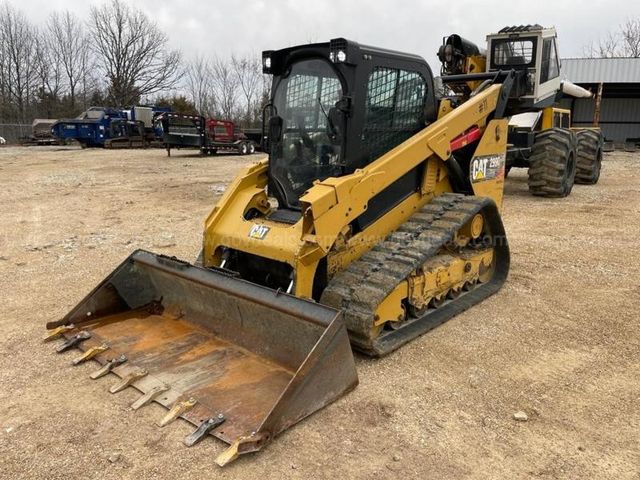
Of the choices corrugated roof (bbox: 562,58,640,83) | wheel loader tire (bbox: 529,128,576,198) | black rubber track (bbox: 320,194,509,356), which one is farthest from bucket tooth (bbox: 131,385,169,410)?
corrugated roof (bbox: 562,58,640,83)

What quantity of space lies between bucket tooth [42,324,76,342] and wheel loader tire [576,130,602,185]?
485 inches

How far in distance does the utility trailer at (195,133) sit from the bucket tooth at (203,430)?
20.3m

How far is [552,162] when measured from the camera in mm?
10938

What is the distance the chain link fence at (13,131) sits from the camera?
3822 centimetres

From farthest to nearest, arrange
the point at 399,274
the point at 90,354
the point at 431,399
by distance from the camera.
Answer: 1. the point at 399,274
2. the point at 90,354
3. the point at 431,399

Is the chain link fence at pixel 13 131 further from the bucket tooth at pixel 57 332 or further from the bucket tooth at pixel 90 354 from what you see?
the bucket tooth at pixel 90 354

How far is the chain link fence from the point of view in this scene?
38219mm

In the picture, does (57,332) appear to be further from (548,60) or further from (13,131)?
(13,131)

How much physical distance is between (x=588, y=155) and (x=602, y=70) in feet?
51.9

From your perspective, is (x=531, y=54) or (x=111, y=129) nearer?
(x=531, y=54)

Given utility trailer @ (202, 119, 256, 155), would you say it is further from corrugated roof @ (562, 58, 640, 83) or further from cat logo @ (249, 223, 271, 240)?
cat logo @ (249, 223, 271, 240)

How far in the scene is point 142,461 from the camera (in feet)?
9.58

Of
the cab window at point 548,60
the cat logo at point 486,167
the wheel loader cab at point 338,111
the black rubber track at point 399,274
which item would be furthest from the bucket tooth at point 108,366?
the cab window at point 548,60

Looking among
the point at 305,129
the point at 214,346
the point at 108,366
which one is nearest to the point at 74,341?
the point at 108,366
